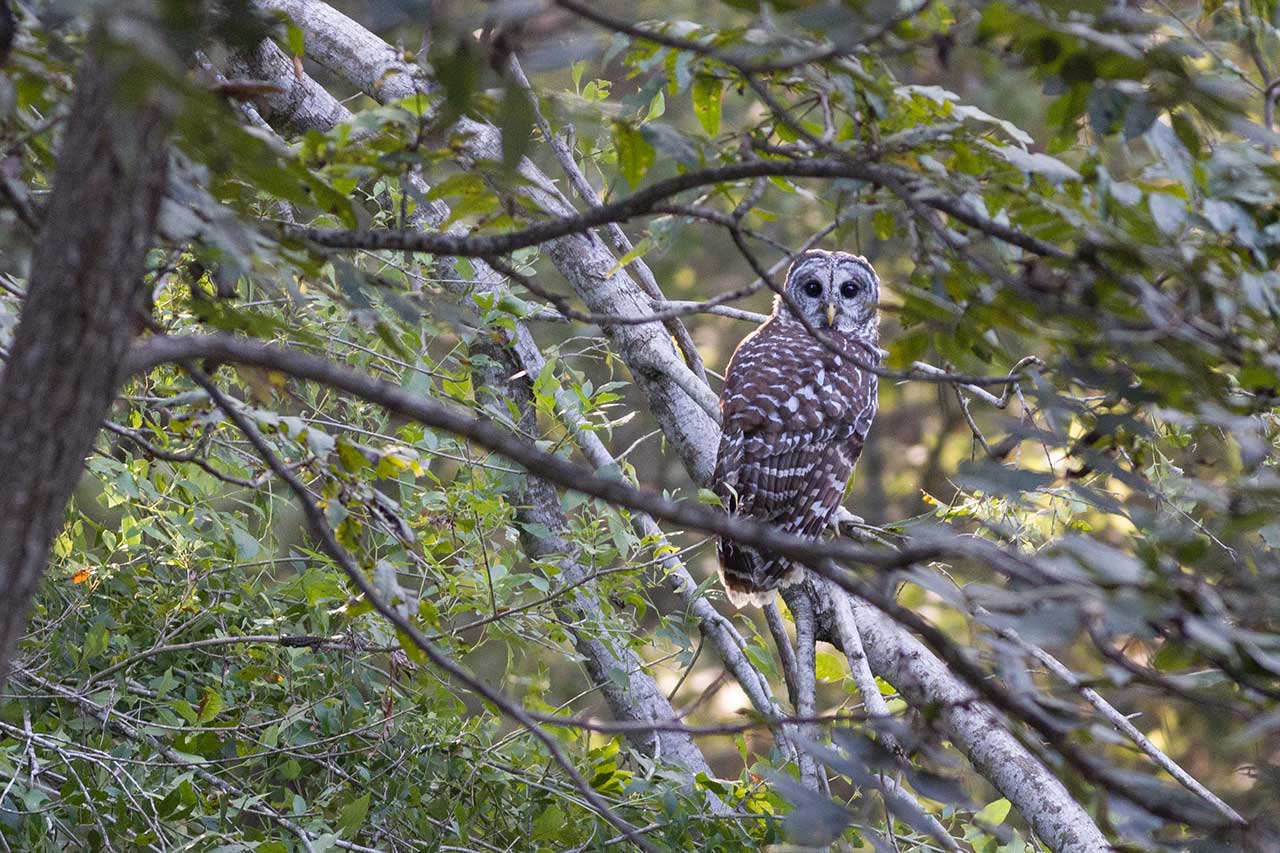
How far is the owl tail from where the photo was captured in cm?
361

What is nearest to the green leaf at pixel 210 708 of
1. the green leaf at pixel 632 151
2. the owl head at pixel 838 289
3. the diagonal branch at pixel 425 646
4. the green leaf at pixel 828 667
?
the diagonal branch at pixel 425 646

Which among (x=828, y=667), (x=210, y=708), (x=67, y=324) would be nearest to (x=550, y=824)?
(x=210, y=708)

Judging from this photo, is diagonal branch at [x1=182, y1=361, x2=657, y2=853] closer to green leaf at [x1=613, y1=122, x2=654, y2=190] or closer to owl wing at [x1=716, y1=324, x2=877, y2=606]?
green leaf at [x1=613, y1=122, x2=654, y2=190]

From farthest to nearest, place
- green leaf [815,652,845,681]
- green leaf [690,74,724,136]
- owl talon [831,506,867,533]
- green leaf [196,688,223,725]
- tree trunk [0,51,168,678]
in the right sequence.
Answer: owl talon [831,506,867,533], green leaf [815,652,845,681], green leaf [196,688,223,725], green leaf [690,74,724,136], tree trunk [0,51,168,678]

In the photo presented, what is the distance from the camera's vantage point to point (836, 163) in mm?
1231

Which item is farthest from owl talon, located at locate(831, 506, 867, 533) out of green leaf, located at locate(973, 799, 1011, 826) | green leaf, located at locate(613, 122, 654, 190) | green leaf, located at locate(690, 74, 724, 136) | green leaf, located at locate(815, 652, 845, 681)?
green leaf, located at locate(613, 122, 654, 190)

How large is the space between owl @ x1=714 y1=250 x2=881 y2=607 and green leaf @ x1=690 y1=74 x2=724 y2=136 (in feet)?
6.56

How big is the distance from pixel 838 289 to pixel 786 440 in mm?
845

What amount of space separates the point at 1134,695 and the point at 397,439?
177cm

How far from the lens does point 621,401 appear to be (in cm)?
282

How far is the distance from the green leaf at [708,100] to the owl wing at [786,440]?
206cm

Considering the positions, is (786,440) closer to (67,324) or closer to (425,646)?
(425,646)

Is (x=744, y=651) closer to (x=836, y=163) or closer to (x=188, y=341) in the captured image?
(x=836, y=163)

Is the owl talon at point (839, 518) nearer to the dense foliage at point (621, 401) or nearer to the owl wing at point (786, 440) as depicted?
the owl wing at point (786, 440)
